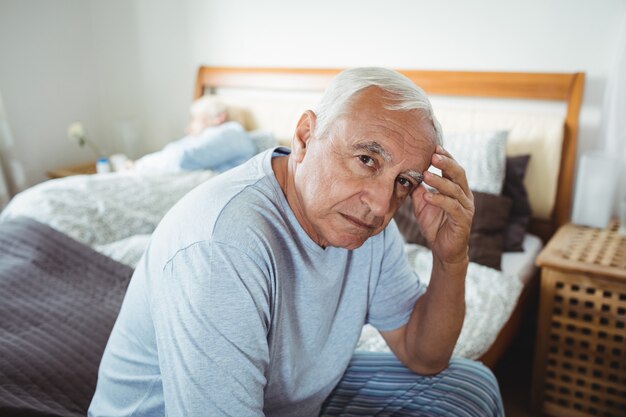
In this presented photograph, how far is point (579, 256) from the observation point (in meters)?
1.67

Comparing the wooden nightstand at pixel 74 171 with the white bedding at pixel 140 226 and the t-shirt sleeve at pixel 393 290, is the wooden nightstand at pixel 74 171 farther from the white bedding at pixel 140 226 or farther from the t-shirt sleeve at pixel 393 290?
the t-shirt sleeve at pixel 393 290

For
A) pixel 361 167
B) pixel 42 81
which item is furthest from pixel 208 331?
pixel 42 81

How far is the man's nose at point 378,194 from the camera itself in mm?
824

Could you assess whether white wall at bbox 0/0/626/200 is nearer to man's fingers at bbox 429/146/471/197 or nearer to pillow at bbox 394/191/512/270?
pillow at bbox 394/191/512/270

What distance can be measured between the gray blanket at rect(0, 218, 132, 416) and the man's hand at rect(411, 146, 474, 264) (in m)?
0.86

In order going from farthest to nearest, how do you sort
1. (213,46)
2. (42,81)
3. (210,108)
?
1. (42,81)
2. (213,46)
3. (210,108)

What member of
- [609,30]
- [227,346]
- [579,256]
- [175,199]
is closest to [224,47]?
[175,199]

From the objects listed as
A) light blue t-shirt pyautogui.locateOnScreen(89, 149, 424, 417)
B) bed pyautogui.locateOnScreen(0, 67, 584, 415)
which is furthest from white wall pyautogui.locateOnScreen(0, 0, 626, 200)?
light blue t-shirt pyautogui.locateOnScreen(89, 149, 424, 417)

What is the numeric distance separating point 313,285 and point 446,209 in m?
0.30

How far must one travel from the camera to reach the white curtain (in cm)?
185

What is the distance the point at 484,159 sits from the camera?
6.56 feet

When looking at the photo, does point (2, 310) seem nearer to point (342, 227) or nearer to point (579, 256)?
point (342, 227)

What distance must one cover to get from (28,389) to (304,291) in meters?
0.65

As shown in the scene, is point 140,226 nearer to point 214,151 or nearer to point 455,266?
point 214,151
